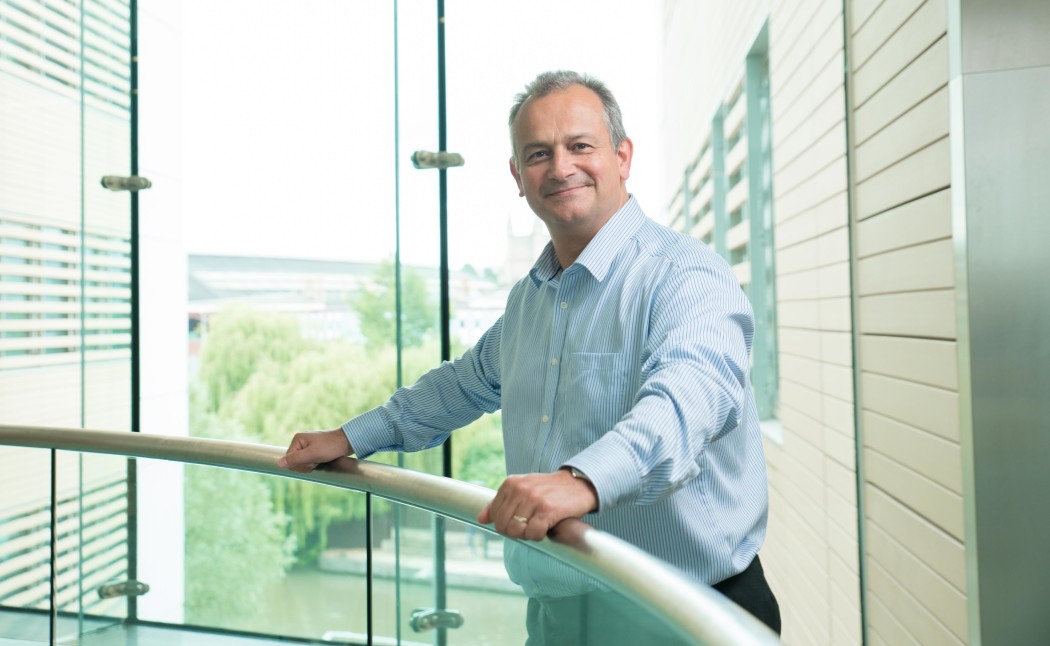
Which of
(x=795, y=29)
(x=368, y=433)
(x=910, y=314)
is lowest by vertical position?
(x=368, y=433)

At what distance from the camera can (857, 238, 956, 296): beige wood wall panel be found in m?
Result: 2.33

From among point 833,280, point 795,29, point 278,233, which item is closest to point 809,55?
point 795,29

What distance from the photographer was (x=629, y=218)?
184 centimetres

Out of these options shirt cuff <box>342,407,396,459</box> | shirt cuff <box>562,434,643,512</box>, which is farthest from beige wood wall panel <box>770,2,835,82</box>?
shirt cuff <box>562,434,643,512</box>

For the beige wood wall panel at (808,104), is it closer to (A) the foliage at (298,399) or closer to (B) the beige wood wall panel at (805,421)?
(B) the beige wood wall panel at (805,421)

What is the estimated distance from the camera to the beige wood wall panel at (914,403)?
91.9 inches

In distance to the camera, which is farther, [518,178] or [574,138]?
[518,178]

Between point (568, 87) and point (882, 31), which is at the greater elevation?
point (882, 31)

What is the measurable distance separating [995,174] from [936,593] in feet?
3.53

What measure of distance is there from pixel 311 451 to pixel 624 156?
0.89 metres

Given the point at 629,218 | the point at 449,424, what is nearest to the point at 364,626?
the point at 449,424

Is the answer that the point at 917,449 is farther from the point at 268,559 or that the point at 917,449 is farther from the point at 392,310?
the point at 268,559

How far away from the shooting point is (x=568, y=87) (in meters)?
1.84

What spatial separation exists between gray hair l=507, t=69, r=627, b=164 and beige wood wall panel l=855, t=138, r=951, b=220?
890 mm
